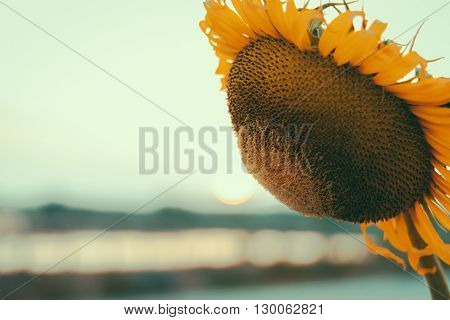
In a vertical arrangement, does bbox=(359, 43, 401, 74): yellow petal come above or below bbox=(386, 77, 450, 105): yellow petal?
above

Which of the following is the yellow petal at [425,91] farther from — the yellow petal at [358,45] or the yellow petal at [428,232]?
→ the yellow petal at [428,232]

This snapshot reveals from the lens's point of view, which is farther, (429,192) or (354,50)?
(429,192)

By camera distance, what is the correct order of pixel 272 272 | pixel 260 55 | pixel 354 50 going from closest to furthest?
pixel 354 50
pixel 260 55
pixel 272 272

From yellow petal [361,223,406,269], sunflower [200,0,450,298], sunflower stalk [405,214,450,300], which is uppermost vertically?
sunflower [200,0,450,298]

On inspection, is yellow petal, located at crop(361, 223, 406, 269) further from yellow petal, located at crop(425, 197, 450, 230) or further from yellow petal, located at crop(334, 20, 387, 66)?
yellow petal, located at crop(334, 20, 387, 66)

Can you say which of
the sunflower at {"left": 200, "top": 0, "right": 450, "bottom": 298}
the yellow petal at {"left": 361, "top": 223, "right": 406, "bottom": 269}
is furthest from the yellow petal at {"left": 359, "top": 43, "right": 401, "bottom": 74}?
the yellow petal at {"left": 361, "top": 223, "right": 406, "bottom": 269}

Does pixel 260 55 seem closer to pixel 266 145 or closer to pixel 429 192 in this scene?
pixel 266 145

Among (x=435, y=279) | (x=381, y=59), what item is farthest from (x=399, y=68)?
(x=435, y=279)

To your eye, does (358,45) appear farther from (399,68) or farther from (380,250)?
(380,250)
